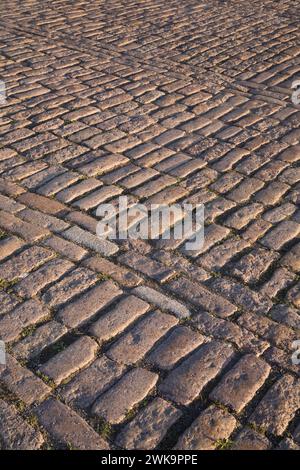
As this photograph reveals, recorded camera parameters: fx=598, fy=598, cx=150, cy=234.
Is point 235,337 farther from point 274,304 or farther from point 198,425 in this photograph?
point 198,425

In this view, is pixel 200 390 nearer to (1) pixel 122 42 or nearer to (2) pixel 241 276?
(2) pixel 241 276

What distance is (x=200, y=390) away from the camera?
8.51ft

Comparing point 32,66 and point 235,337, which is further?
point 32,66

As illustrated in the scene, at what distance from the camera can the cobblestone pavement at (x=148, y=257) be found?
2.49 m

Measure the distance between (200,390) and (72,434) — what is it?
0.58 meters

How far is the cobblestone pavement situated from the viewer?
249cm

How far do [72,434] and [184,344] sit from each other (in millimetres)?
700

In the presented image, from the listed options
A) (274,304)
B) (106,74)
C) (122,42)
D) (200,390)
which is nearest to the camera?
(200,390)

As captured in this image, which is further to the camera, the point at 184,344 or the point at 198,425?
the point at 184,344

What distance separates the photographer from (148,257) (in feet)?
11.1

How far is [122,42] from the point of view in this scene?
6.75m
